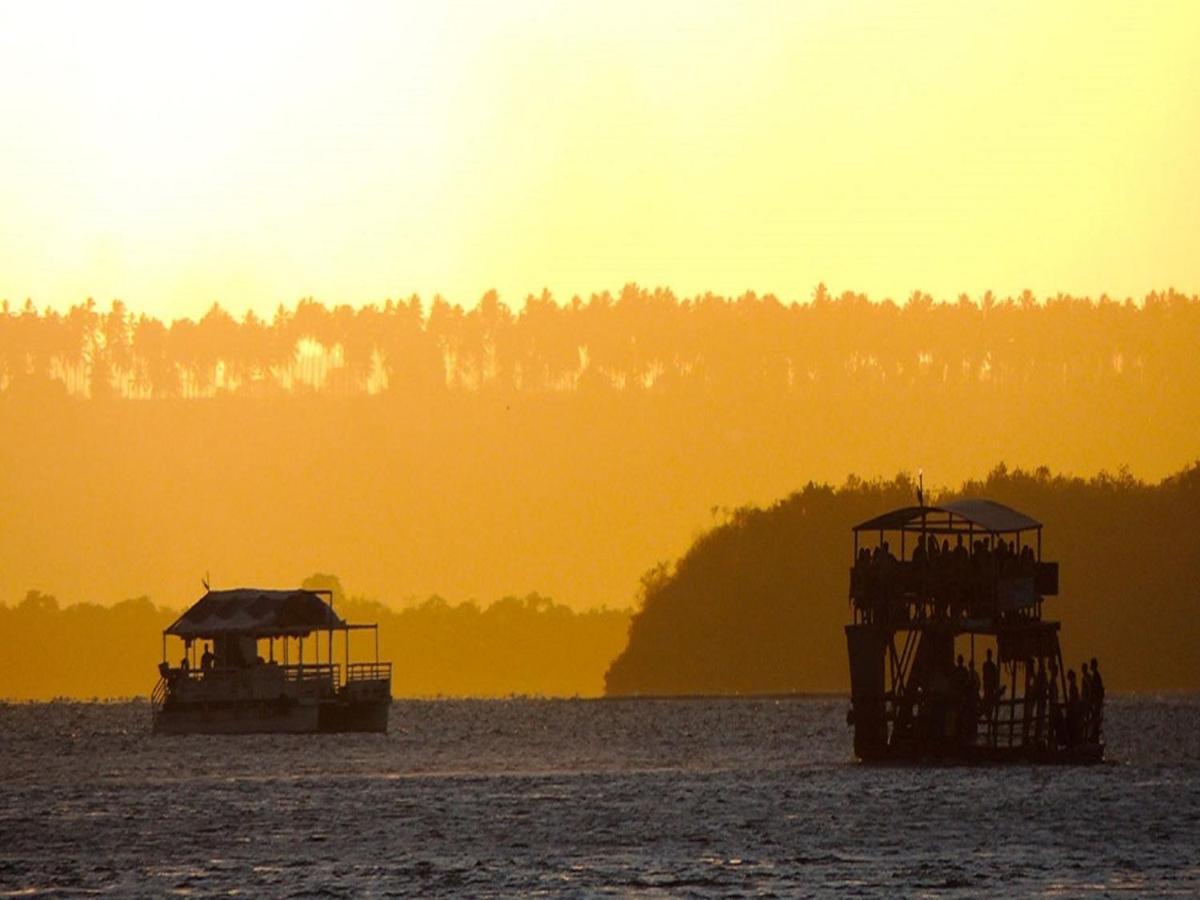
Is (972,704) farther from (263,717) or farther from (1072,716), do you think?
(263,717)

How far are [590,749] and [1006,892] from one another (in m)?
76.6

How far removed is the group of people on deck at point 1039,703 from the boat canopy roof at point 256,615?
43.7 metres

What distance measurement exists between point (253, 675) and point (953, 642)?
48736 millimetres

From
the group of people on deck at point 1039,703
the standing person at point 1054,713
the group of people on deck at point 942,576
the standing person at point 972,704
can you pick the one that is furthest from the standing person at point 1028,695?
the group of people on deck at point 942,576

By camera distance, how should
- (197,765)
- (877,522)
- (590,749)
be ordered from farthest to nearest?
(590,749)
(197,765)
(877,522)

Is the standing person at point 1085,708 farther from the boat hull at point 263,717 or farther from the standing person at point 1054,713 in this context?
the boat hull at point 263,717

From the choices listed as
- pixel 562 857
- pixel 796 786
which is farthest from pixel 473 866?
pixel 796 786

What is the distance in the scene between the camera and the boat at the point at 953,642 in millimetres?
77938

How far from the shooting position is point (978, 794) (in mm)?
75062

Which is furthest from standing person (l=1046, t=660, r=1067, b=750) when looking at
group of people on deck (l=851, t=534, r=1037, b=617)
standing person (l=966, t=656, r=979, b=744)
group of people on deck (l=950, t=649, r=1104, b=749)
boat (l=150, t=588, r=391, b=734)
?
boat (l=150, t=588, r=391, b=734)

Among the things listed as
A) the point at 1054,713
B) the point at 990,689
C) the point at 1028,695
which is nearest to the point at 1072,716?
the point at 1054,713

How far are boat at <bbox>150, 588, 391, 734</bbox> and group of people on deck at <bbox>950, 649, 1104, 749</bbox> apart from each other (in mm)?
42916

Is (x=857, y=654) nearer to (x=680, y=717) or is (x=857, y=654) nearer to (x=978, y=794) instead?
(x=978, y=794)

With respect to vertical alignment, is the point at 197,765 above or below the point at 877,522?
below
